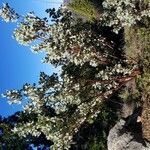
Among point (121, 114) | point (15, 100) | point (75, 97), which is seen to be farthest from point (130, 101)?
point (15, 100)

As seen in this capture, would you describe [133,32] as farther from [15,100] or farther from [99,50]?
[15,100]

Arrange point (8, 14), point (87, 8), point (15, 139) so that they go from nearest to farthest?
point (8, 14), point (15, 139), point (87, 8)

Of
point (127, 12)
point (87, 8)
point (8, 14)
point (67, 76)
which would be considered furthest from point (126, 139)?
point (87, 8)

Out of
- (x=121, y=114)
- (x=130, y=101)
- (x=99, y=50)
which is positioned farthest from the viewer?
(x=121, y=114)

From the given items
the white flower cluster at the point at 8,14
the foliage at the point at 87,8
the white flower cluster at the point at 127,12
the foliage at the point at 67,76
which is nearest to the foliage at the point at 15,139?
the foliage at the point at 67,76

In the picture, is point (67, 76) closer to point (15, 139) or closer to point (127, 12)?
point (127, 12)

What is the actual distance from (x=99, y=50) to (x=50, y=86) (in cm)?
211

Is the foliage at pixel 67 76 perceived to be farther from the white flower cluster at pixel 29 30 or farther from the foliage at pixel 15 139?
the foliage at pixel 15 139

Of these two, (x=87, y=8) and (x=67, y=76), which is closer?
(x=67, y=76)

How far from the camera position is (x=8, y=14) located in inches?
597

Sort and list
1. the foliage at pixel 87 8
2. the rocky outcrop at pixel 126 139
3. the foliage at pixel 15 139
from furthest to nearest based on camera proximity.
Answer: the foliage at pixel 87 8
the foliage at pixel 15 139
the rocky outcrop at pixel 126 139

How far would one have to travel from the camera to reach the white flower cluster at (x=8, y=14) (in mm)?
15109

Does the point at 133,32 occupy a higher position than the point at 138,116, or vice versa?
the point at 133,32

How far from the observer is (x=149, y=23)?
14.9m
